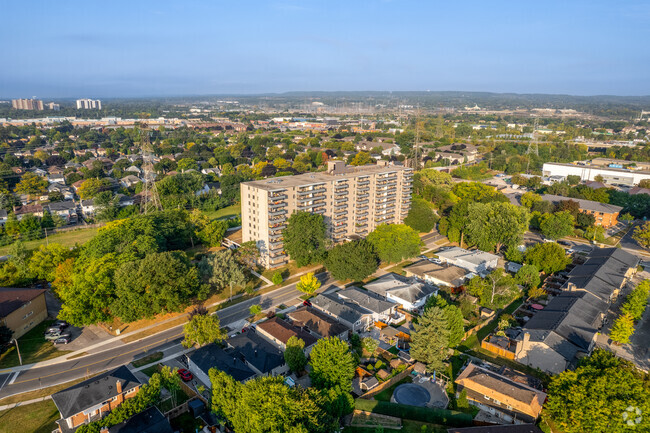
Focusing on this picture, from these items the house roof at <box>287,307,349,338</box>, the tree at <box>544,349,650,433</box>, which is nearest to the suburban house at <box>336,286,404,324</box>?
the house roof at <box>287,307,349,338</box>

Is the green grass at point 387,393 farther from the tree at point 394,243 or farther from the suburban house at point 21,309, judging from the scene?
the suburban house at point 21,309

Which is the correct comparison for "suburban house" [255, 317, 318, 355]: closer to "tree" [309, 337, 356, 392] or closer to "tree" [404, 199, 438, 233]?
"tree" [309, 337, 356, 392]

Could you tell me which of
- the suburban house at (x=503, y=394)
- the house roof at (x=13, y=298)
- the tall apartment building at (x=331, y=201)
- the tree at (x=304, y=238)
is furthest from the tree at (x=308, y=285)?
the house roof at (x=13, y=298)

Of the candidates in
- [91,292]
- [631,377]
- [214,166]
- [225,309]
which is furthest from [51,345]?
[214,166]

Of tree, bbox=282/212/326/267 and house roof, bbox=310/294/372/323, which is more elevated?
tree, bbox=282/212/326/267

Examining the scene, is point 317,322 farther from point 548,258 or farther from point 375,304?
point 548,258

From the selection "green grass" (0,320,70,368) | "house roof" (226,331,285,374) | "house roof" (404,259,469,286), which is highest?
"house roof" (404,259,469,286)
